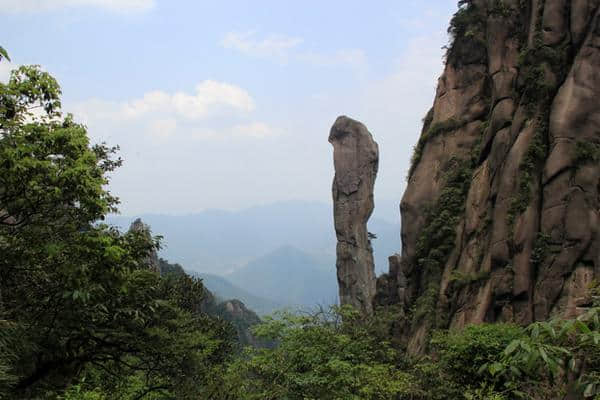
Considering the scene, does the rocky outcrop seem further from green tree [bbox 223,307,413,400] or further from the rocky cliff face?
the rocky cliff face

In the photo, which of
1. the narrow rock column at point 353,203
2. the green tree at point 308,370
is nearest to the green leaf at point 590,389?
the green tree at point 308,370

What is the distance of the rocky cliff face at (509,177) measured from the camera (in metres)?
15.9

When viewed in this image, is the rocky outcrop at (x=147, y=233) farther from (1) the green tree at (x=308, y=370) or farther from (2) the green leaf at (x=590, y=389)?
(2) the green leaf at (x=590, y=389)

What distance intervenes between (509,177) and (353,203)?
28718mm

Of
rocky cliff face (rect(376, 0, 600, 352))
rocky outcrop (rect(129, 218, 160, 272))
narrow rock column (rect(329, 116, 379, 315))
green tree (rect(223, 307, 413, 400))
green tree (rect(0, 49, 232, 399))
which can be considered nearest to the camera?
green tree (rect(0, 49, 232, 399))

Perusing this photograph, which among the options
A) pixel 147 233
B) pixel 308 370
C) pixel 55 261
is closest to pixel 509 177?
pixel 308 370

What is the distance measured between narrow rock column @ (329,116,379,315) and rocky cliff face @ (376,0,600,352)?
2226 centimetres

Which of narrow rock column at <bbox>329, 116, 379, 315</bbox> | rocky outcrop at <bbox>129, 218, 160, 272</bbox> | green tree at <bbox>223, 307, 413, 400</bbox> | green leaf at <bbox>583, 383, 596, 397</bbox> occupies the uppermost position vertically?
narrow rock column at <bbox>329, 116, 379, 315</bbox>

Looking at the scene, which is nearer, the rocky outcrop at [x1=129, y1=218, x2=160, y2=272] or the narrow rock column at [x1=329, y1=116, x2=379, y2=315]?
the rocky outcrop at [x1=129, y1=218, x2=160, y2=272]

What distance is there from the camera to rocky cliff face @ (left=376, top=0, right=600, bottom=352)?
15.9 meters

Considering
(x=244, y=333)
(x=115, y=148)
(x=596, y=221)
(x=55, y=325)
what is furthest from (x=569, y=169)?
(x=244, y=333)

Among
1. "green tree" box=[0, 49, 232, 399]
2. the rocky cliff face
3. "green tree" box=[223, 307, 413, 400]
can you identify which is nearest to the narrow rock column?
the rocky cliff face

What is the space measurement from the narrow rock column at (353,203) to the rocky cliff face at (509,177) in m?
22.3

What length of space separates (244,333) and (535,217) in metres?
58.5
